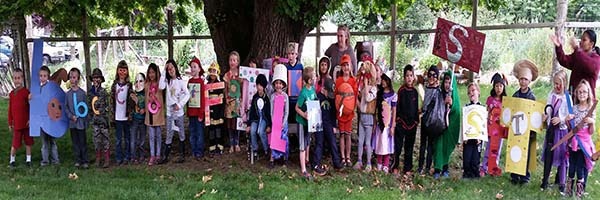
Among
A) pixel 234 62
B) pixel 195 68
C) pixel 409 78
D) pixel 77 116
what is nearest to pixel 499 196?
pixel 409 78

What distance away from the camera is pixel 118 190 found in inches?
241

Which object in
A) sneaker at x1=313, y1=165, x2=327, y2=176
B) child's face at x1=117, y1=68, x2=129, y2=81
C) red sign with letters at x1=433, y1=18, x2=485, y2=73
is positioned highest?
red sign with letters at x1=433, y1=18, x2=485, y2=73

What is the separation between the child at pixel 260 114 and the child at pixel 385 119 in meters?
1.32

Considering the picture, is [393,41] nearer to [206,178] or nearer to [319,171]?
[319,171]

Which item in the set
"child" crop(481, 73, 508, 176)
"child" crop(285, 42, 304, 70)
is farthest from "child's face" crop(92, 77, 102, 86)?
"child" crop(481, 73, 508, 176)

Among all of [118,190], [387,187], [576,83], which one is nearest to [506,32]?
[576,83]

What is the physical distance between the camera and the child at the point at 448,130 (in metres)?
6.51

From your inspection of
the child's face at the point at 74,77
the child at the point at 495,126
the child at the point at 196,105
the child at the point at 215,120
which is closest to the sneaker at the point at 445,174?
the child at the point at 495,126

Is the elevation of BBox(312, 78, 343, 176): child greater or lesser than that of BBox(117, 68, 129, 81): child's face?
lesser

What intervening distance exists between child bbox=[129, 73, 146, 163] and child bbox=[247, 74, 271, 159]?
1.39m

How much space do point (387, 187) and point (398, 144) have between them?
2.27ft

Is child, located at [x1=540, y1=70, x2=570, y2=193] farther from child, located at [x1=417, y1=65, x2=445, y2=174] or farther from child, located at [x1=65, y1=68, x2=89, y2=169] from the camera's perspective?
child, located at [x1=65, y1=68, x2=89, y2=169]

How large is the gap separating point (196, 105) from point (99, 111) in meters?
1.24

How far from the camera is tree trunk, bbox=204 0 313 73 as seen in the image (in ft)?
25.1
